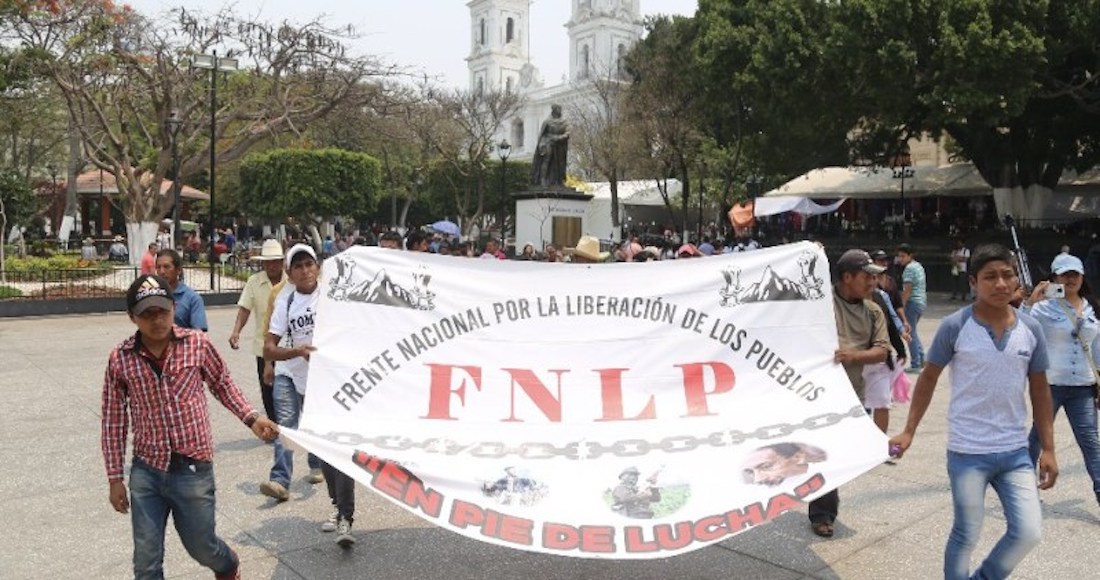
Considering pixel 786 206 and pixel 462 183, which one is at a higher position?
pixel 462 183

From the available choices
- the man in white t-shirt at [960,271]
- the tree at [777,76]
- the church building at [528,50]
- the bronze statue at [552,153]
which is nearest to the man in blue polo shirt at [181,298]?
the bronze statue at [552,153]

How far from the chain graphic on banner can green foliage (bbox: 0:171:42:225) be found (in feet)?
96.1

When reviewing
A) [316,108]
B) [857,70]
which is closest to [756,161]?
[857,70]

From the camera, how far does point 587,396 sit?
16.4ft

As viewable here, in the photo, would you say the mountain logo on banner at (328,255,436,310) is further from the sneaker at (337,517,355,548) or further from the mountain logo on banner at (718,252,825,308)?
the mountain logo on banner at (718,252,825,308)

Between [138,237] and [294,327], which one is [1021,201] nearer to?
[138,237]

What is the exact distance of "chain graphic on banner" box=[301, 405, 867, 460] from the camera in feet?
15.2

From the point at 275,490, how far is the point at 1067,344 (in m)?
5.06

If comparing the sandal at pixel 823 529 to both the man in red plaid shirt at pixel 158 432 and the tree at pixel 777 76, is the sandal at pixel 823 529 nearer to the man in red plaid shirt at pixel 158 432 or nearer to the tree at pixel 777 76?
the man in red plaid shirt at pixel 158 432

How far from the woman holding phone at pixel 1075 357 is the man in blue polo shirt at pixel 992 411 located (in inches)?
80.0

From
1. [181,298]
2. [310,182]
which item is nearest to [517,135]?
[310,182]

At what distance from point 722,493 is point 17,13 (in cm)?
2461

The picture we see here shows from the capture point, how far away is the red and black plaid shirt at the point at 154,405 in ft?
12.6

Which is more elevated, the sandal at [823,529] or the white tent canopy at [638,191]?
the white tent canopy at [638,191]
